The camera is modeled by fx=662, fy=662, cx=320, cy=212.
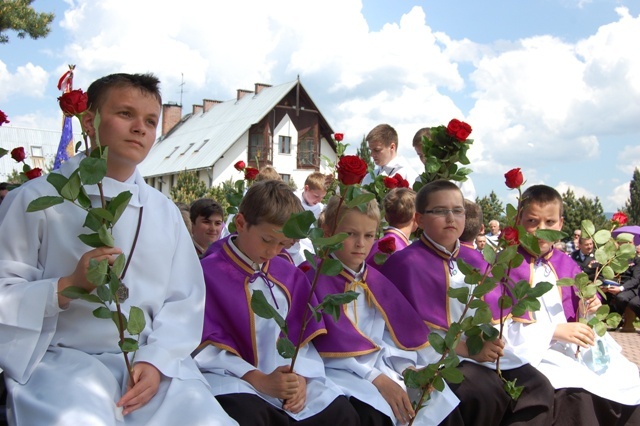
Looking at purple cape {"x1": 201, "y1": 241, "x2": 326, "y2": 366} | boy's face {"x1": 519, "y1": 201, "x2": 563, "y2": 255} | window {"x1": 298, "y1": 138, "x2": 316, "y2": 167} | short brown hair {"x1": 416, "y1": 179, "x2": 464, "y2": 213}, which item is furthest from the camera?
window {"x1": 298, "y1": 138, "x2": 316, "y2": 167}

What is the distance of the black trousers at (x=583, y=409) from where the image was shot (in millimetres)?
4168

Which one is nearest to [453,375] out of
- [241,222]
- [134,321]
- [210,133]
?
[241,222]

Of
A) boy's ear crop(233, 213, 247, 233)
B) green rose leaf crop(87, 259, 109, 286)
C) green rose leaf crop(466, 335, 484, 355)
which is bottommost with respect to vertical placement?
green rose leaf crop(466, 335, 484, 355)

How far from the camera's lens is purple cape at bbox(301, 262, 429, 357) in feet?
12.2

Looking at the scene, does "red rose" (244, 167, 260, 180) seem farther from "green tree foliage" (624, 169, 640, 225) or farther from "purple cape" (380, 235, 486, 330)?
"green tree foliage" (624, 169, 640, 225)

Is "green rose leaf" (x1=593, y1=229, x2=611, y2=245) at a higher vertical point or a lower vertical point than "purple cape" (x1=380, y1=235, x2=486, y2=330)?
higher

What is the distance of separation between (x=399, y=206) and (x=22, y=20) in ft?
22.8

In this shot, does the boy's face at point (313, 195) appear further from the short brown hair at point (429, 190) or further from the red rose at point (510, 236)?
the red rose at point (510, 236)

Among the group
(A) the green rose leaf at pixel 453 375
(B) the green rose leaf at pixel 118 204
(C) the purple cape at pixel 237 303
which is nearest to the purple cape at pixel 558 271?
(A) the green rose leaf at pixel 453 375

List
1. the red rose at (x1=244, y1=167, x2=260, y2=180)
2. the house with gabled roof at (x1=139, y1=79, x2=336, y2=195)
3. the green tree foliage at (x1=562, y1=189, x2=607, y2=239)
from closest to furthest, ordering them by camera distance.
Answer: the red rose at (x1=244, y1=167, x2=260, y2=180) → the green tree foliage at (x1=562, y1=189, x2=607, y2=239) → the house with gabled roof at (x1=139, y1=79, x2=336, y2=195)

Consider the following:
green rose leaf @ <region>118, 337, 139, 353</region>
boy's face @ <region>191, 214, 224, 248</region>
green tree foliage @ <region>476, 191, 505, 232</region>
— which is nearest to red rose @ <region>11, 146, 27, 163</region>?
boy's face @ <region>191, 214, 224, 248</region>

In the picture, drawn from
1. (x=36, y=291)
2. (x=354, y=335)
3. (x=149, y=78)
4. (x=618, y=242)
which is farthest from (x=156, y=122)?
(x=618, y=242)

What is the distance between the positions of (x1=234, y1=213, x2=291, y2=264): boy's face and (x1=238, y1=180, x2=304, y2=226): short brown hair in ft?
0.10

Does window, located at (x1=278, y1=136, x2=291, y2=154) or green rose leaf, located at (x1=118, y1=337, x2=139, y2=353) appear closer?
green rose leaf, located at (x1=118, y1=337, x2=139, y2=353)
